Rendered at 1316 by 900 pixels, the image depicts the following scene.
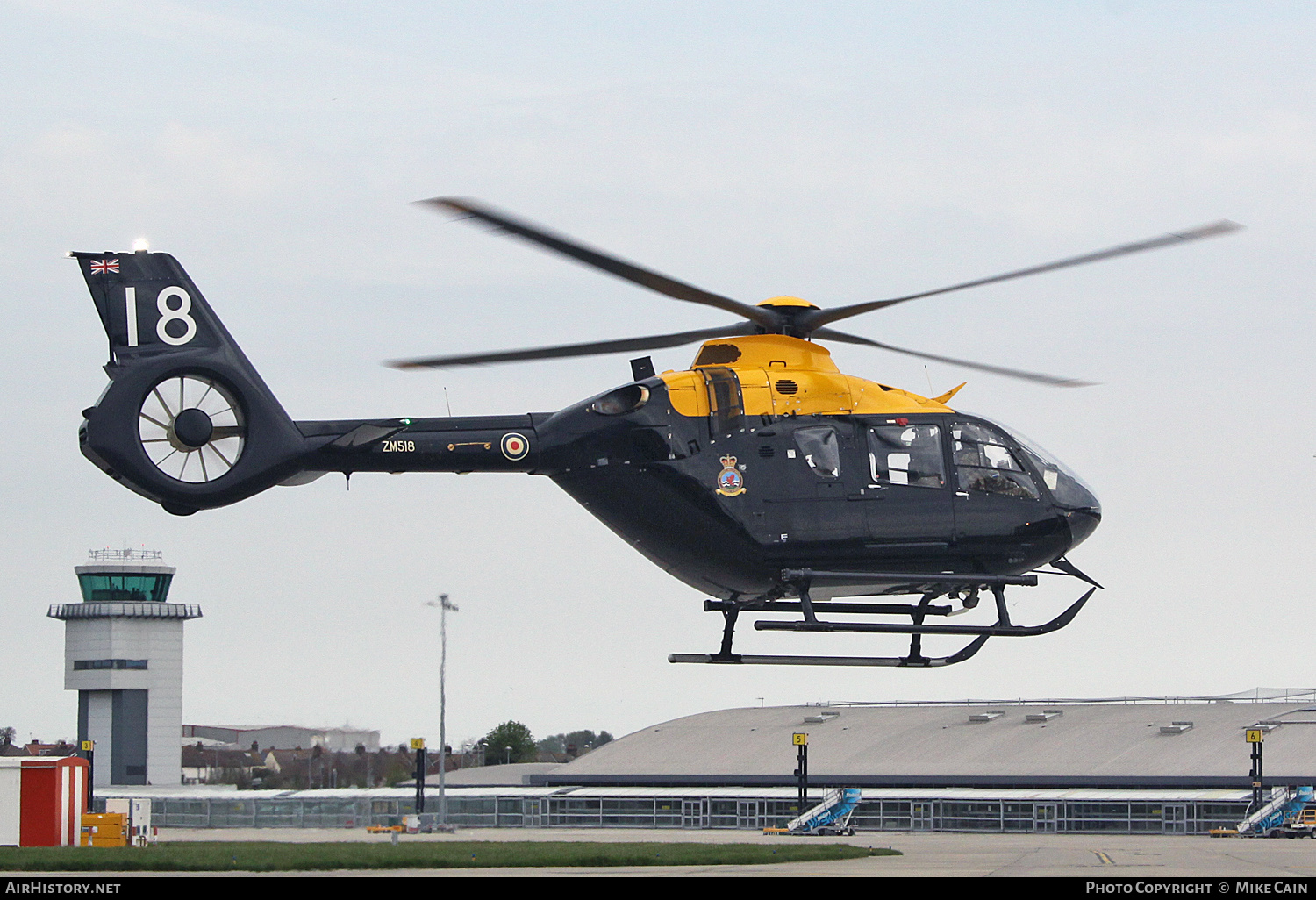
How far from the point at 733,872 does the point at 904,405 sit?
16.0 metres

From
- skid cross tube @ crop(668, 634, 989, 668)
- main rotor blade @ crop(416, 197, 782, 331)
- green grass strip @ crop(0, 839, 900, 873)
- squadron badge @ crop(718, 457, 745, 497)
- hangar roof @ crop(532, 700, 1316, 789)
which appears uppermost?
main rotor blade @ crop(416, 197, 782, 331)

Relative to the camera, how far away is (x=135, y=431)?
2083cm

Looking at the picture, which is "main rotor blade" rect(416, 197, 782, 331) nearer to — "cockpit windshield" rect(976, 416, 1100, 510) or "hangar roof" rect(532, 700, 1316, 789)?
"cockpit windshield" rect(976, 416, 1100, 510)

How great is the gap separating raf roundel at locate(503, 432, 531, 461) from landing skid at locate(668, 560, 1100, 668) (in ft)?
10.6

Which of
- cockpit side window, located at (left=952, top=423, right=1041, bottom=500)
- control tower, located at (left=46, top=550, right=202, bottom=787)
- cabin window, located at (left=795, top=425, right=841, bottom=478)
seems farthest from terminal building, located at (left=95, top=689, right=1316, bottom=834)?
cabin window, located at (left=795, top=425, right=841, bottom=478)

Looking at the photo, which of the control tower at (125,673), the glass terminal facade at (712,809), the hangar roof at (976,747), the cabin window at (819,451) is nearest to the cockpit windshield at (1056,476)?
the cabin window at (819,451)

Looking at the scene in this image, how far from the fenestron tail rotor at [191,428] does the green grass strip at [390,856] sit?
18136mm

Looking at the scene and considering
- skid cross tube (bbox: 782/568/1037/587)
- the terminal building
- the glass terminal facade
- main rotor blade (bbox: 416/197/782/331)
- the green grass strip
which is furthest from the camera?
the terminal building

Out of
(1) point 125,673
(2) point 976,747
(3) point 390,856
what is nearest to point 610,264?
(3) point 390,856

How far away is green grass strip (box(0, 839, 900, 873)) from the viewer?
128 feet

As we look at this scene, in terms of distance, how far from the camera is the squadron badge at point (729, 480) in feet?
70.6

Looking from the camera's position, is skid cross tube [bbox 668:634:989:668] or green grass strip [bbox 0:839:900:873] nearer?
skid cross tube [bbox 668:634:989:668]
